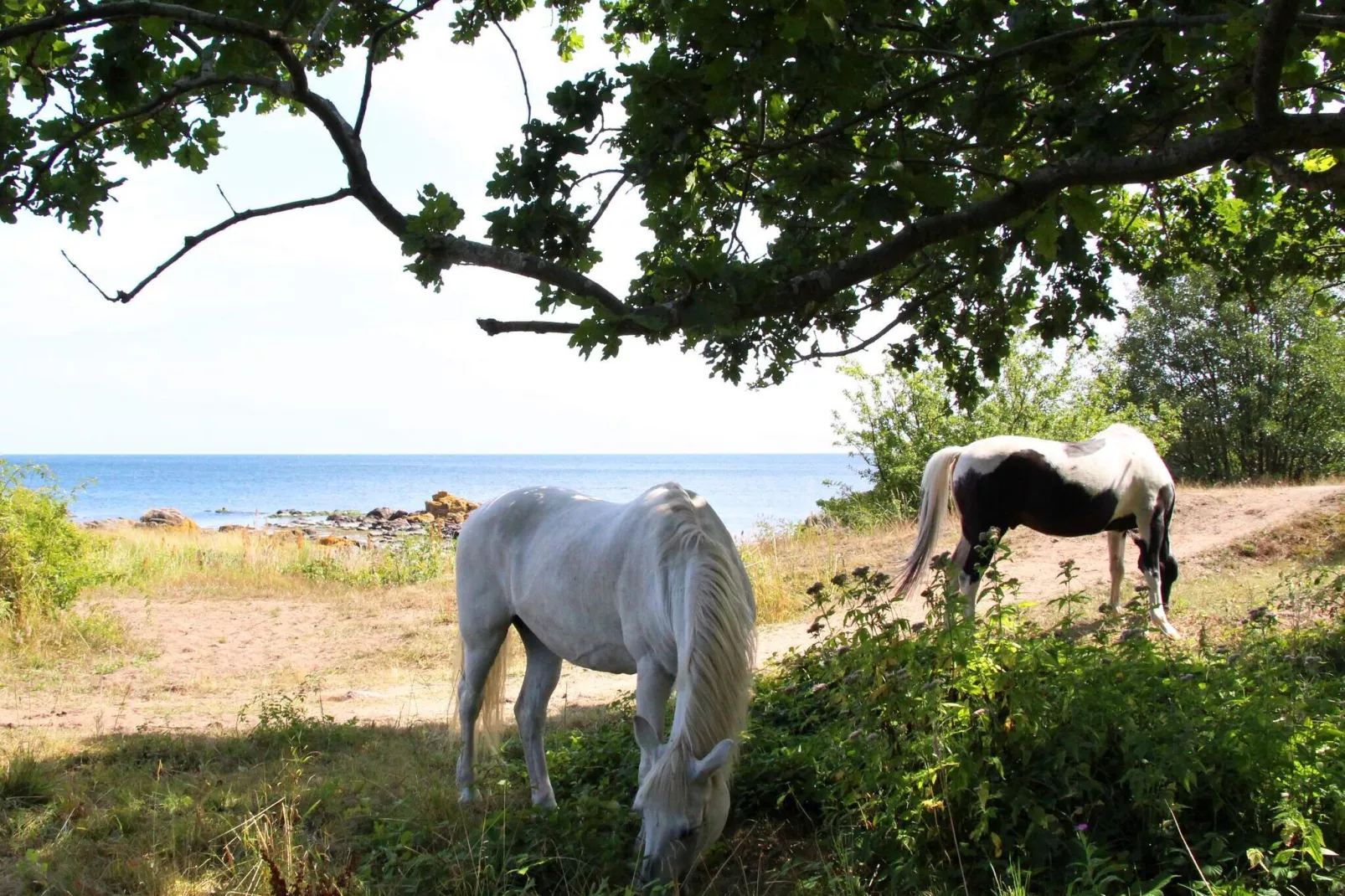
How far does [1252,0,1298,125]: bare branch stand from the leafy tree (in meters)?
23.0

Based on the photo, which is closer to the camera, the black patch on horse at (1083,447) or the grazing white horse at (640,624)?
the grazing white horse at (640,624)

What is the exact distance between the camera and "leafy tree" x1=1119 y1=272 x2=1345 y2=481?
25047 mm

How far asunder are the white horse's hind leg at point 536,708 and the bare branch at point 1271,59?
3.96m

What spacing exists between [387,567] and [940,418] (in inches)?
430

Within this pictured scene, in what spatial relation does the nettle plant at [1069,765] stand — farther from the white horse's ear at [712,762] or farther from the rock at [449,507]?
the rock at [449,507]

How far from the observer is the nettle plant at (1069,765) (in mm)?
3084

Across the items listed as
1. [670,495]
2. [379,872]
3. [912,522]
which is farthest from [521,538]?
[912,522]

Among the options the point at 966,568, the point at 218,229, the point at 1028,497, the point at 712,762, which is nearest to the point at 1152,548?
the point at 1028,497

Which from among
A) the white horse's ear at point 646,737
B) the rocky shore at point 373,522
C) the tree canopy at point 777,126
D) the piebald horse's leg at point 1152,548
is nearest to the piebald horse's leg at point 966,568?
the piebald horse's leg at point 1152,548

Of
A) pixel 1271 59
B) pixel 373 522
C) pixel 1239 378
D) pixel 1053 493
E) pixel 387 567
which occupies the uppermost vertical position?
pixel 1239 378

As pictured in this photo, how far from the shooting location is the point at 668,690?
426 centimetres

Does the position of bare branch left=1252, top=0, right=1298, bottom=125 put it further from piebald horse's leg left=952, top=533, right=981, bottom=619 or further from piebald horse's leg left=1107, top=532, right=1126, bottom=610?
piebald horse's leg left=1107, top=532, right=1126, bottom=610

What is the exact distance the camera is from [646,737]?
3730 millimetres

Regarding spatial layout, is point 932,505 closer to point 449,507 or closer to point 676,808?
point 676,808
